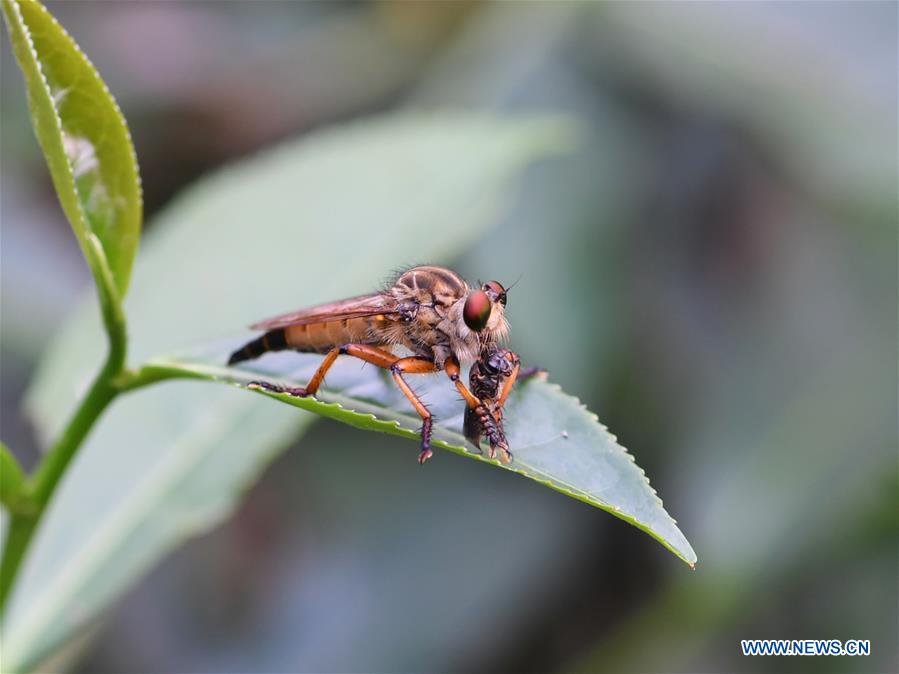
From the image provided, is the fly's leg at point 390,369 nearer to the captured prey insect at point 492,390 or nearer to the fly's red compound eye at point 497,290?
the captured prey insect at point 492,390

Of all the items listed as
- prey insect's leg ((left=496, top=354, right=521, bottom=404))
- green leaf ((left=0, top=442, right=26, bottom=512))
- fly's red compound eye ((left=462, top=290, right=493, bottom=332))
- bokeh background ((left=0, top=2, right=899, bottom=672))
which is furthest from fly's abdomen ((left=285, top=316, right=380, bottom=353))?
bokeh background ((left=0, top=2, right=899, bottom=672))

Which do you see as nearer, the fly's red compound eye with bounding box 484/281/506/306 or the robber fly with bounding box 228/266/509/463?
the robber fly with bounding box 228/266/509/463

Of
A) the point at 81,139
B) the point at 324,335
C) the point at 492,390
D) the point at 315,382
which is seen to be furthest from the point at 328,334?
the point at 81,139

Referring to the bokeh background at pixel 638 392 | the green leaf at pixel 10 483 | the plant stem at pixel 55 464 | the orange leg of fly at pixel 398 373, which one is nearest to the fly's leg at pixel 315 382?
the orange leg of fly at pixel 398 373

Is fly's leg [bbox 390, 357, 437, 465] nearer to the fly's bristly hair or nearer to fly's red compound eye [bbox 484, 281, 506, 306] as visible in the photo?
the fly's bristly hair

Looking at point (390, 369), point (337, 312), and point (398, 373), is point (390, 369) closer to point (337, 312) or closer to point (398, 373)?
point (398, 373)

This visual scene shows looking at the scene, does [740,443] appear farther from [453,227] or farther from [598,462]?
[598,462]
